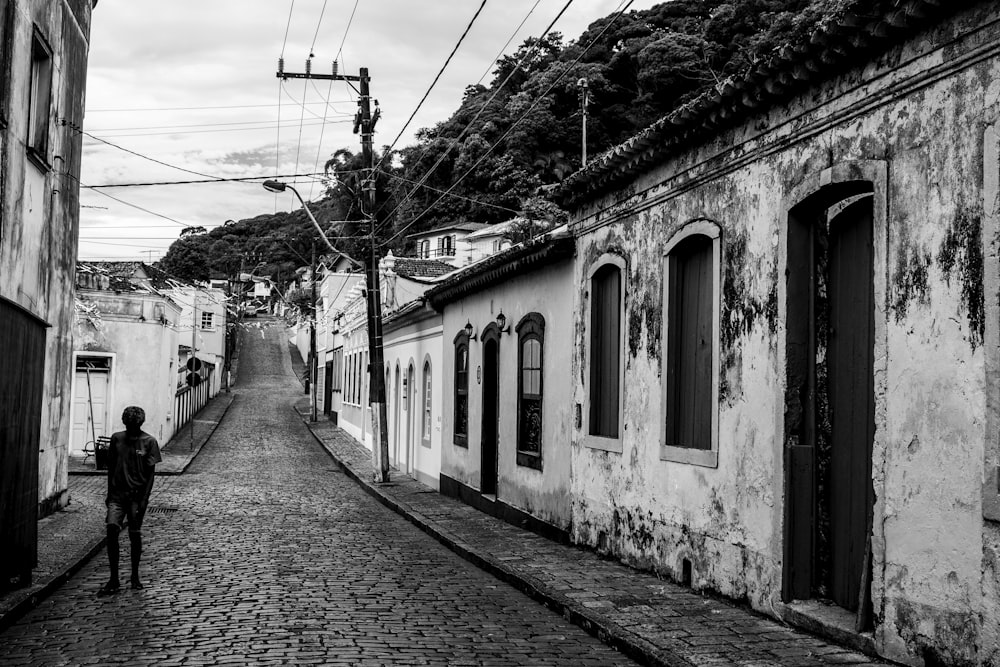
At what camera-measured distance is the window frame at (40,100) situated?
41.6ft

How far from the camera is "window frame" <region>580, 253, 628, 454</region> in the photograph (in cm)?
1097

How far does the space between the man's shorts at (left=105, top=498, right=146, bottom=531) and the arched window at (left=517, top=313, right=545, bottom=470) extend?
5.57 metres

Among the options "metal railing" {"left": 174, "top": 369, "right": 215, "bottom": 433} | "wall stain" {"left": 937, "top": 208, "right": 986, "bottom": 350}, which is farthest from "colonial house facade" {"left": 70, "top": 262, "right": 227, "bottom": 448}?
"wall stain" {"left": 937, "top": 208, "right": 986, "bottom": 350}

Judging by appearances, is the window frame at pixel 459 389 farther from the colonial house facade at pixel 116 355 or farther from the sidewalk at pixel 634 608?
the colonial house facade at pixel 116 355

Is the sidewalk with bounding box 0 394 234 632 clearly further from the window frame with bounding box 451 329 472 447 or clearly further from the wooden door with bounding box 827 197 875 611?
the wooden door with bounding box 827 197 875 611

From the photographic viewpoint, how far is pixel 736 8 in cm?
4894

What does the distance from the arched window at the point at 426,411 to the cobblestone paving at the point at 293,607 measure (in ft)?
15.7

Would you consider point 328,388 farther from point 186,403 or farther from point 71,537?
point 71,537

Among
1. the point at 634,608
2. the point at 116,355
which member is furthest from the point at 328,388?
the point at 634,608

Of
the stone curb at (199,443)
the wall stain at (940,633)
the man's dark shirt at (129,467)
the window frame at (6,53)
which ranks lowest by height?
the stone curb at (199,443)

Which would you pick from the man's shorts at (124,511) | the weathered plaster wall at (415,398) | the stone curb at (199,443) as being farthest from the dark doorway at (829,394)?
the stone curb at (199,443)

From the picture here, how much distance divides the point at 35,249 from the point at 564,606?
8692 mm

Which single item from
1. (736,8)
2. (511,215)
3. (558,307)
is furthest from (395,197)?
(558,307)

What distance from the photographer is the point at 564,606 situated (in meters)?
8.53
